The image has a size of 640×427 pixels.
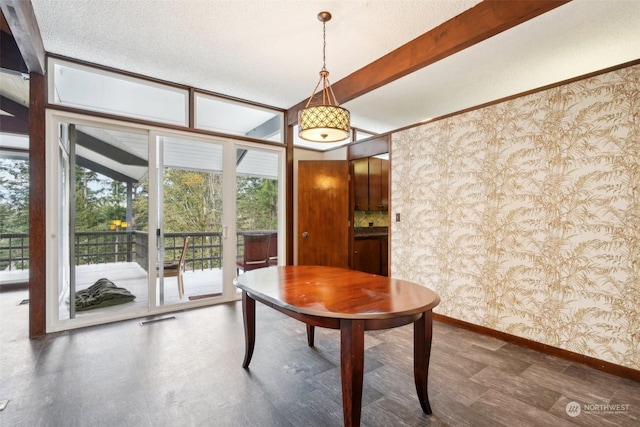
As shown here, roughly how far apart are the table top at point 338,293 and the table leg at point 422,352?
0.16 m

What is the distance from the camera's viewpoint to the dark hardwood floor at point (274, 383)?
5.69ft

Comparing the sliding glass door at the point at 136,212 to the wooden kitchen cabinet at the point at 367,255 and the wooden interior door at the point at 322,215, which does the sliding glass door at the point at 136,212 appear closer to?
the wooden interior door at the point at 322,215

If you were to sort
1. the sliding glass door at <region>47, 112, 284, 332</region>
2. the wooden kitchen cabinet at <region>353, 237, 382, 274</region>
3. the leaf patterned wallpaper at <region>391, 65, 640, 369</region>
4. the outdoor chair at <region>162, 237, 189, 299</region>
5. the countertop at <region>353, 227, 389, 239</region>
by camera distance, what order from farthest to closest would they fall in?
the countertop at <region>353, 227, 389, 239</region>, the wooden kitchen cabinet at <region>353, 237, 382, 274</region>, the outdoor chair at <region>162, 237, 189, 299</region>, the sliding glass door at <region>47, 112, 284, 332</region>, the leaf patterned wallpaper at <region>391, 65, 640, 369</region>

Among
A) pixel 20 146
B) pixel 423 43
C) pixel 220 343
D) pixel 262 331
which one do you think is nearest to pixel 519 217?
pixel 423 43

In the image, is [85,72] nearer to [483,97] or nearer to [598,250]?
[483,97]

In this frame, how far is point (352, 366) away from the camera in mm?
1454

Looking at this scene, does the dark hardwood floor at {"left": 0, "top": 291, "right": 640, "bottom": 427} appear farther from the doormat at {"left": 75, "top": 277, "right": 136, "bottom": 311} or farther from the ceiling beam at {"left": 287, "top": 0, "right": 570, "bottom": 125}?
the ceiling beam at {"left": 287, "top": 0, "right": 570, "bottom": 125}

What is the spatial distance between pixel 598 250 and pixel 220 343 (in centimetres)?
323

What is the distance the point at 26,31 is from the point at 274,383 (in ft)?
10.1

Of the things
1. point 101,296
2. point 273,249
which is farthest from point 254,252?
point 101,296

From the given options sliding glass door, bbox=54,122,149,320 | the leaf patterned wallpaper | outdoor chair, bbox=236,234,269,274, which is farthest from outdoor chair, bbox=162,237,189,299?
the leaf patterned wallpaper

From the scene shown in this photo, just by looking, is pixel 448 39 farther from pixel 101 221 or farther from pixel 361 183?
pixel 101 221

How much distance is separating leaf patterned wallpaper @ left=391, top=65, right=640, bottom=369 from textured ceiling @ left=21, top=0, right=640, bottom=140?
1.67ft

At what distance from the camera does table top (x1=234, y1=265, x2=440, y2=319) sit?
1502 mm
